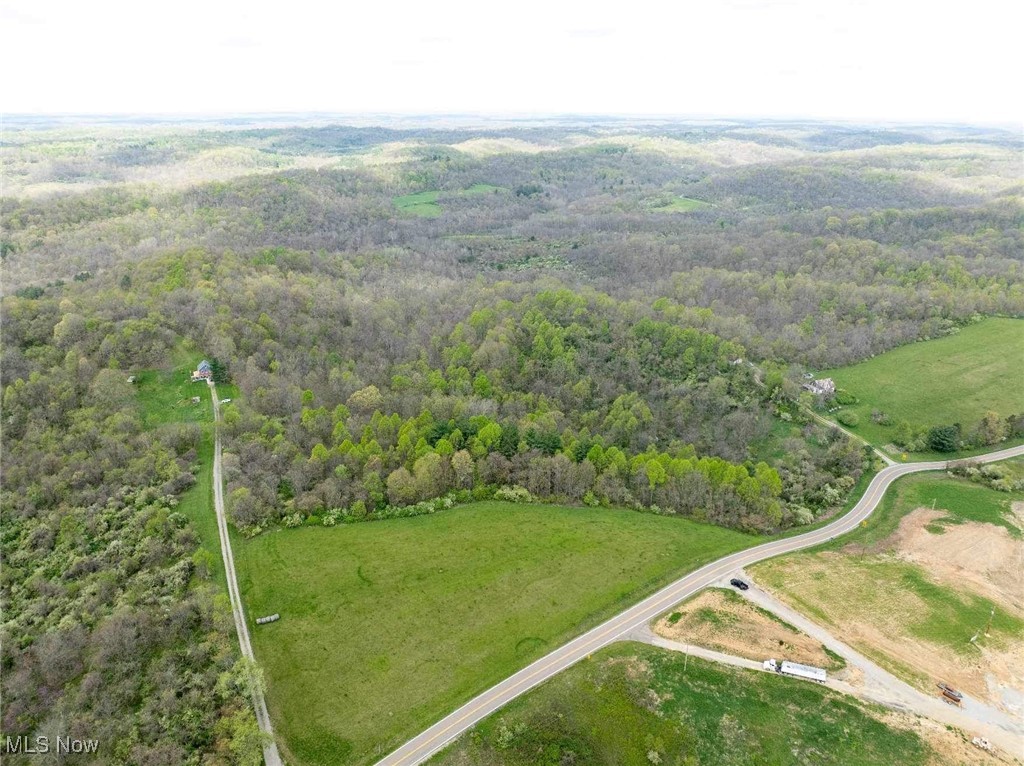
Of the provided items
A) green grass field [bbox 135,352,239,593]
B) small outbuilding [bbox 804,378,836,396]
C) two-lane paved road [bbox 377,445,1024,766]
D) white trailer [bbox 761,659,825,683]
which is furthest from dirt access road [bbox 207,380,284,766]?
small outbuilding [bbox 804,378,836,396]

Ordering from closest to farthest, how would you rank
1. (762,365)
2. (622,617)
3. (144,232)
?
1. (622,617)
2. (762,365)
3. (144,232)

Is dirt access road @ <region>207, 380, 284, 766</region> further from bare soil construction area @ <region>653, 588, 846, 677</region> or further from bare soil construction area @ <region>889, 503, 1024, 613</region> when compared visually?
bare soil construction area @ <region>889, 503, 1024, 613</region>

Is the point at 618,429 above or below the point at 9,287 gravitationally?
below

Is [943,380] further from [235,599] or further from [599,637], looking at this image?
[235,599]

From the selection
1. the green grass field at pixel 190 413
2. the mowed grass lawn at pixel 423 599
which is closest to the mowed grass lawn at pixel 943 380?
the mowed grass lawn at pixel 423 599

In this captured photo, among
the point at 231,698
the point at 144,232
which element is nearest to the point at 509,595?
the point at 231,698

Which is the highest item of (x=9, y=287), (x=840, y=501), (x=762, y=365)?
(x=9, y=287)

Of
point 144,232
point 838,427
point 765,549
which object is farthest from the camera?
point 144,232

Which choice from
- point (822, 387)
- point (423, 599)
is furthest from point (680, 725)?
point (822, 387)

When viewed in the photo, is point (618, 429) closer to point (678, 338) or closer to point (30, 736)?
point (678, 338)
